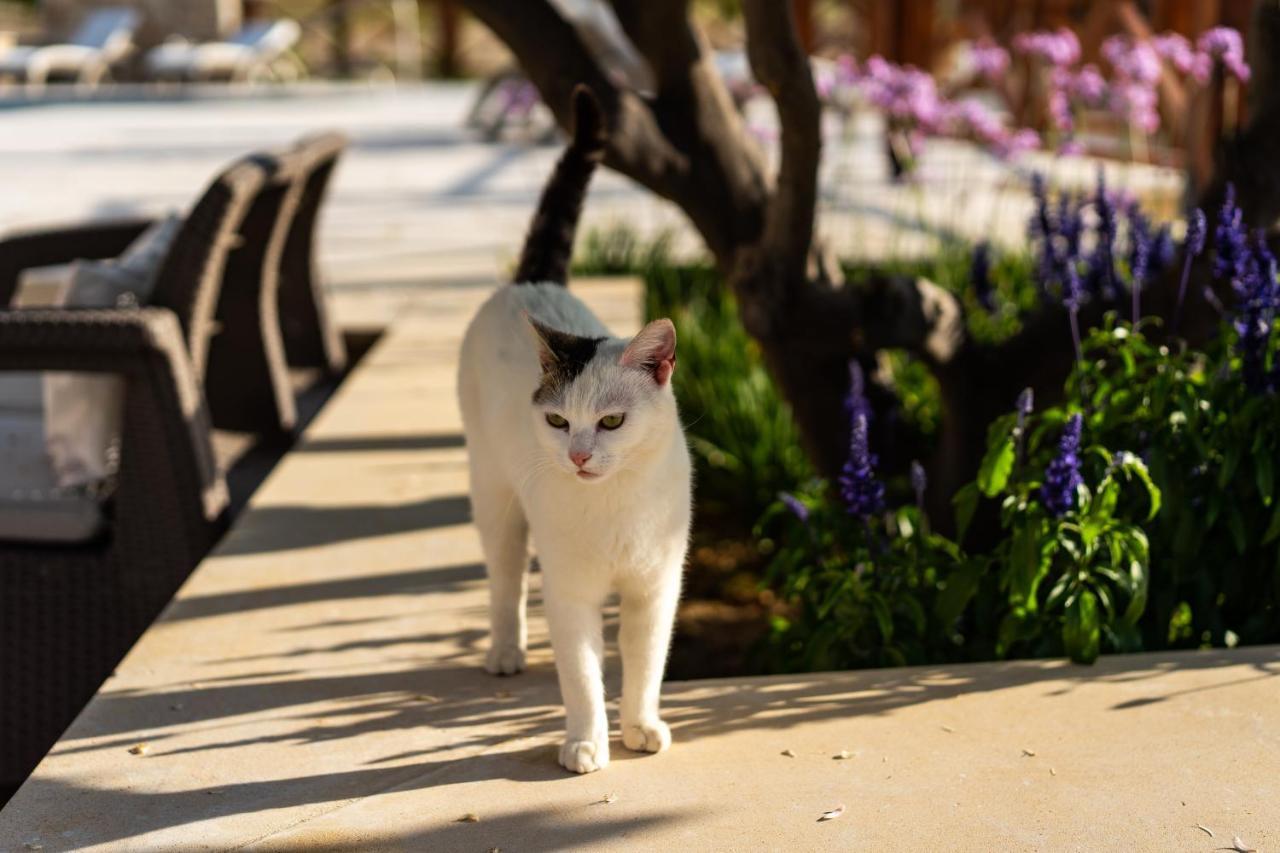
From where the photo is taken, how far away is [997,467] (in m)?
2.73

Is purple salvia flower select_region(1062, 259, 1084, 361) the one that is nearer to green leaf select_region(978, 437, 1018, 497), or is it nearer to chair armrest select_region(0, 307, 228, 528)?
green leaf select_region(978, 437, 1018, 497)

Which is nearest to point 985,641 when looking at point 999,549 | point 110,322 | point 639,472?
point 999,549

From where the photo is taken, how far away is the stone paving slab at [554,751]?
2.10m

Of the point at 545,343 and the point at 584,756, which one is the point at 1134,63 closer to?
the point at 545,343

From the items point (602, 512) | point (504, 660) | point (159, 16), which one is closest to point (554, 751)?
point (504, 660)

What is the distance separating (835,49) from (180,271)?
1626 cm

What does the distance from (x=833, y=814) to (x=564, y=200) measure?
1358mm

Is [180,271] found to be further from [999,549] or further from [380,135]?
[380,135]

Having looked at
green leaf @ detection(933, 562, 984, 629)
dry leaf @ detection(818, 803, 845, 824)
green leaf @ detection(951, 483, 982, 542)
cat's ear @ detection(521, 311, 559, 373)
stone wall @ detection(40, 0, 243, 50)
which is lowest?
dry leaf @ detection(818, 803, 845, 824)

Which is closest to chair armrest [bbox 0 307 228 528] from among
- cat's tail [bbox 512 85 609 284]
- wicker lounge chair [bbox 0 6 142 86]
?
cat's tail [bbox 512 85 609 284]

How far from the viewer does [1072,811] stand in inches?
83.4

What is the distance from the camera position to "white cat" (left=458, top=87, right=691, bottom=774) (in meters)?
2.18

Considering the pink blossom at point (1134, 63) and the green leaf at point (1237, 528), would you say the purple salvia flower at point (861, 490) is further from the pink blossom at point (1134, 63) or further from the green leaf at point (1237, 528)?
the pink blossom at point (1134, 63)

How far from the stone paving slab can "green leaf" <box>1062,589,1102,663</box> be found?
1.4 inches
